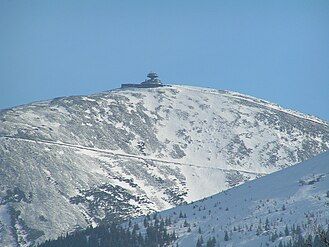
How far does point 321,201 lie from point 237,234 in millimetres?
13702

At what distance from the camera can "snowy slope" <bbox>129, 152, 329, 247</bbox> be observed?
103 metres

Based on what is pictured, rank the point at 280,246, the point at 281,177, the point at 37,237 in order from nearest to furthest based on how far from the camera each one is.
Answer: the point at 280,246, the point at 281,177, the point at 37,237

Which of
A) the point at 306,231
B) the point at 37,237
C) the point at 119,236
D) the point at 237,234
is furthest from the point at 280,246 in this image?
the point at 37,237

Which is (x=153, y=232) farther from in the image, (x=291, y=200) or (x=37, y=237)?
(x=37, y=237)

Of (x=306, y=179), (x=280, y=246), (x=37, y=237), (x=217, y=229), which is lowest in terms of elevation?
(x=280, y=246)

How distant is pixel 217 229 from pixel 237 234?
5.56m

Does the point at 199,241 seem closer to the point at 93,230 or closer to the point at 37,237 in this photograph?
the point at 93,230

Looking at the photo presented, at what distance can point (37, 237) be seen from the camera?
195375mm

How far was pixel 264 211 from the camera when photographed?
115 meters

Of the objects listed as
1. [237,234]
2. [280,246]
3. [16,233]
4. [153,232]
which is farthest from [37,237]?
[280,246]

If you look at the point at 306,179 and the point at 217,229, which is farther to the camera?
the point at 306,179

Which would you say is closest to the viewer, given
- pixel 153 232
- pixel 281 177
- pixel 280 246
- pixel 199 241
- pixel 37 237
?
pixel 280 246

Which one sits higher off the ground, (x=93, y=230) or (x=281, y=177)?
(x=281, y=177)

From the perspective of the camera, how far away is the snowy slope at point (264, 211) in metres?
103
